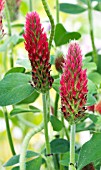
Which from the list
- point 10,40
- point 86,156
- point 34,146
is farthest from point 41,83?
point 34,146

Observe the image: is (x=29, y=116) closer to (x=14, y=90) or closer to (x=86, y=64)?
(x=86, y=64)

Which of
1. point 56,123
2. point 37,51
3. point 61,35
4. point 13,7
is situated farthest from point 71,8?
point 37,51

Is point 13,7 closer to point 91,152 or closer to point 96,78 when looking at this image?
point 96,78

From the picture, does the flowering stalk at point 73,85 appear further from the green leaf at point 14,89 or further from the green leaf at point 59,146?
the green leaf at point 59,146

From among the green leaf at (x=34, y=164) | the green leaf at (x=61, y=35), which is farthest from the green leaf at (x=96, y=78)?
the green leaf at (x=34, y=164)

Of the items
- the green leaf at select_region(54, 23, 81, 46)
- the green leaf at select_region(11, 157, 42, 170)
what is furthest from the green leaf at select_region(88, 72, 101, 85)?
the green leaf at select_region(11, 157, 42, 170)

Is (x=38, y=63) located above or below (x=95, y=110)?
above
